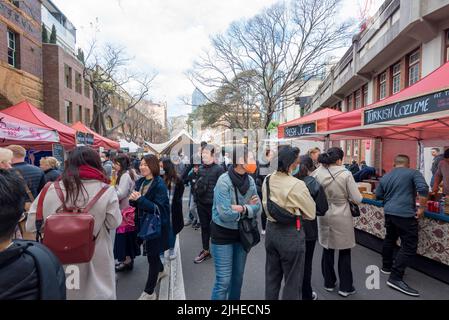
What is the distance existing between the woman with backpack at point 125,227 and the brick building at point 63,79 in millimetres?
20171

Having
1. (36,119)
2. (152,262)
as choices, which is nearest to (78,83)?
(36,119)

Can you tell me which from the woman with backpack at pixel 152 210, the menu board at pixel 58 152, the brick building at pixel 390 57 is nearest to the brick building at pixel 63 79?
the menu board at pixel 58 152

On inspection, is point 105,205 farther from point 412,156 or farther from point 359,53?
point 359,53

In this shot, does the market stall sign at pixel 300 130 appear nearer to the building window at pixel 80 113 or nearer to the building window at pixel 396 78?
the building window at pixel 396 78

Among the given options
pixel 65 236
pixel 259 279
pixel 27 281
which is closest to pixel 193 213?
pixel 259 279

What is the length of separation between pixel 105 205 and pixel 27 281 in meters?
1.24

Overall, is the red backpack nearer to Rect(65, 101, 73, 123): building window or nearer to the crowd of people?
the crowd of people

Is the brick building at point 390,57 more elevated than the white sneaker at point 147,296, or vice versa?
the brick building at point 390,57

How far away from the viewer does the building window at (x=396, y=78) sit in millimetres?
12122

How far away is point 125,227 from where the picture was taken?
438 cm

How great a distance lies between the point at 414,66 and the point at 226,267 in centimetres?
1190

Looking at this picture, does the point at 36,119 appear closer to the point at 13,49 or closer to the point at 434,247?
the point at 434,247

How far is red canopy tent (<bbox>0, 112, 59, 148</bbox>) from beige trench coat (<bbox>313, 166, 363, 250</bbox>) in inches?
228

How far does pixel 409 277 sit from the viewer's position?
4.37 meters
